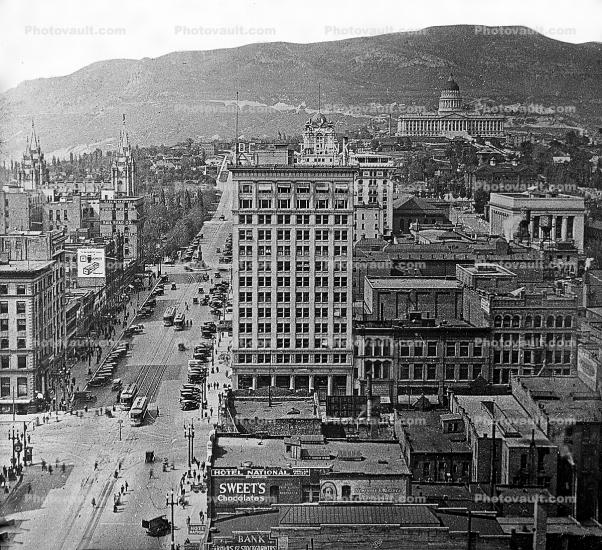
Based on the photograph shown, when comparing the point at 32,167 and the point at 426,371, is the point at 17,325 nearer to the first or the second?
the point at 32,167

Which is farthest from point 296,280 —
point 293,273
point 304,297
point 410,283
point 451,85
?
point 451,85

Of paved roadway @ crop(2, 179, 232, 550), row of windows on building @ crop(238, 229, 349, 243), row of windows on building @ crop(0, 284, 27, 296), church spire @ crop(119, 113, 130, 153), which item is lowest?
paved roadway @ crop(2, 179, 232, 550)

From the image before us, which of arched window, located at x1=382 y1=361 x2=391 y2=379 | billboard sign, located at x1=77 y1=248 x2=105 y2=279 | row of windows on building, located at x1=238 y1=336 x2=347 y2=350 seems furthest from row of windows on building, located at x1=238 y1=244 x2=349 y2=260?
billboard sign, located at x1=77 y1=248 x2=105 y2=279

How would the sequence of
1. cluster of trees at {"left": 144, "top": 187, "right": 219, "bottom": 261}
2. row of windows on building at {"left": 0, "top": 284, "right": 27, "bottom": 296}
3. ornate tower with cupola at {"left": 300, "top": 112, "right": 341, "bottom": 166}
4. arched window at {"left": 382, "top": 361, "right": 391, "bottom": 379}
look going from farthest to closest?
ornate tower with cupola at {"left": 300, "top": 112, "right": 341, "bottom": 166} → cluster of trees at {"left": 144, "top": 187, "right": 219, "bottom": 261} → arched window at {"left": 382, "top": 361, "right": 391, "bottom": 379} → row of windows on building at {"left": 0, "top": 284, "right": 27, "bottom": 296}

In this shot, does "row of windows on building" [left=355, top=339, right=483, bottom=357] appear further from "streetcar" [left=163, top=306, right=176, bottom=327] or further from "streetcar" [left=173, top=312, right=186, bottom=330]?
"streetcar" [left=163, top=306, right=176, bottom=327]

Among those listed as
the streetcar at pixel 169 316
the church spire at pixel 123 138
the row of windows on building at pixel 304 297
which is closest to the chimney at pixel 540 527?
the row of windows on building at pixel 304 297

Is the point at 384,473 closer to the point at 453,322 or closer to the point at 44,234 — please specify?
the point at 453,322

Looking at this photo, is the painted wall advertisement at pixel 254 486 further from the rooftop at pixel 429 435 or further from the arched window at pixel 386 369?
the arched window at pixel 386 369
